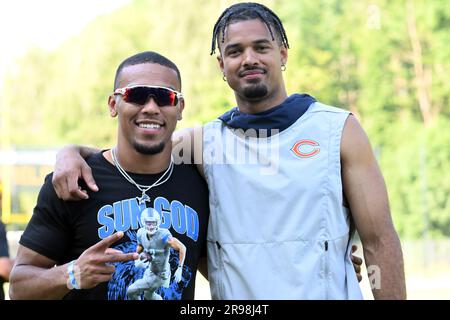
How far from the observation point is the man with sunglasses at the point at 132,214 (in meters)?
3.78

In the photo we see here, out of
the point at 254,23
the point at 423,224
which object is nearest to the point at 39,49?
the point at 423,224

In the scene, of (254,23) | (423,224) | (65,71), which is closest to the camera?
(254,23)

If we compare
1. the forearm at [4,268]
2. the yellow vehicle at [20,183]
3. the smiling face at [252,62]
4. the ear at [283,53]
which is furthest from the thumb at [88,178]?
the yellow vehicle at [20,183]

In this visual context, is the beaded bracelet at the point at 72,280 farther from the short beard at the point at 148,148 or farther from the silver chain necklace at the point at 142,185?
the short beard at the point at 148,148

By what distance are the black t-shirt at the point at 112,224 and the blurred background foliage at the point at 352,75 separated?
18.5 meters

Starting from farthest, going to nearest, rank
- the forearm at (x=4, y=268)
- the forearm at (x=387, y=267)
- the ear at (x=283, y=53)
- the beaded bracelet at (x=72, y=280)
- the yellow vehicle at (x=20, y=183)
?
1. the yellow vehicle at (x=20, y=183)
2. the forearm at (x=4, y=268)
3. the ear at (x=283, y=53)
4. the forearm at (x=387, y=267)
5. the beaded bracelet at (x=72, y=280)

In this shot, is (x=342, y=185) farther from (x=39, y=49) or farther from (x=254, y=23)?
(x=39, y=49)

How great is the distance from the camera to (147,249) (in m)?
3.82

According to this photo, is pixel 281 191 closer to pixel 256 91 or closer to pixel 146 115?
pixel 256 91

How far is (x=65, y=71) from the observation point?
116 ft

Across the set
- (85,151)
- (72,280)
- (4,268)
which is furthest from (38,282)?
(4,268)

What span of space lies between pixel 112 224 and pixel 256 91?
1.01 meters

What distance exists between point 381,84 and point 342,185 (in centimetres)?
2516
